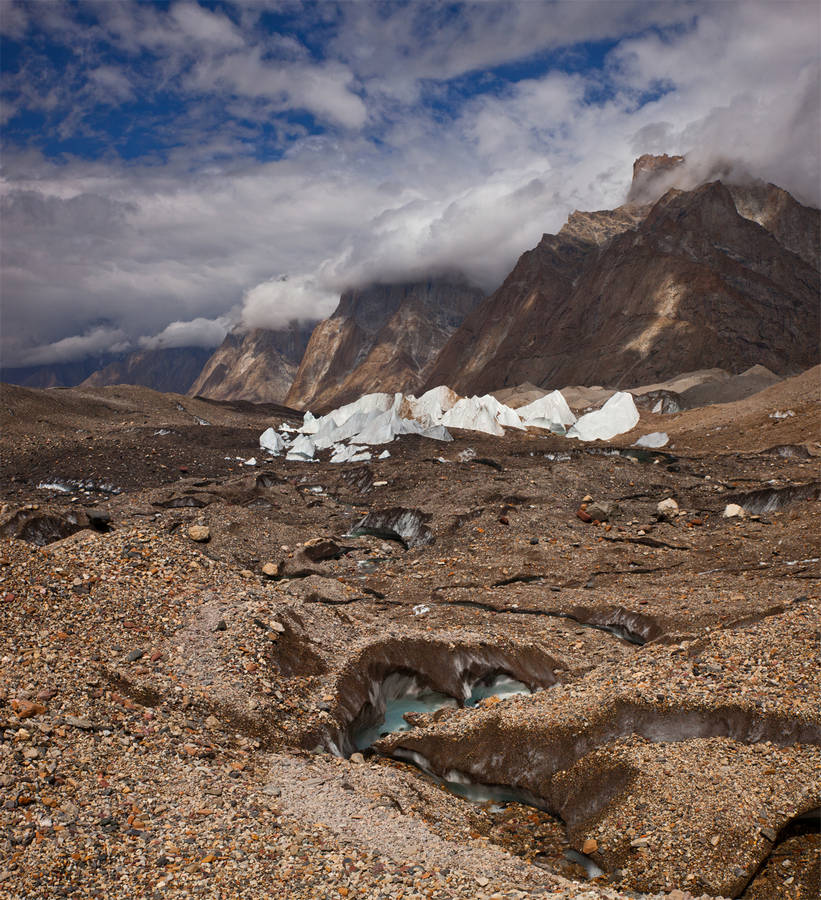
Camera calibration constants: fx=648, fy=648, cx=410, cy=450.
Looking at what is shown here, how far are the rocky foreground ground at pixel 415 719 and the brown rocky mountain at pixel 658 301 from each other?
8860 cm

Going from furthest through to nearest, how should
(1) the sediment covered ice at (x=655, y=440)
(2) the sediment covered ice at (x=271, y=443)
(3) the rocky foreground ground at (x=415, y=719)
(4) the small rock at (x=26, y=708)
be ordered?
(1) the sediment covered ice at (x=655, y=440) → (2) the sediment covered ice at (x=271, y=443) → (4) the small rock at (x=26, y=708) → (3) the rocky foreground ground at (x=415, y=719)

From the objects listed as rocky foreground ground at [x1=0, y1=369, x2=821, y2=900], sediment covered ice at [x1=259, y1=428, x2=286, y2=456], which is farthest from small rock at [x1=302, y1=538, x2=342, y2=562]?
sediment covered ice at [x1=259, y1=428, x2=286, y2=456]

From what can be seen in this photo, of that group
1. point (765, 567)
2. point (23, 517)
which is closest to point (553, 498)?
point (765, 567)

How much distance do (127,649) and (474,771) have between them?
5.69 metres

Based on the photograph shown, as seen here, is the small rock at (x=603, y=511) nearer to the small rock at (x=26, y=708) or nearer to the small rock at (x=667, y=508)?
the small rock at (x=667, y=508)

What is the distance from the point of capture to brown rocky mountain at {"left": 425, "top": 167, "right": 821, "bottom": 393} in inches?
4038

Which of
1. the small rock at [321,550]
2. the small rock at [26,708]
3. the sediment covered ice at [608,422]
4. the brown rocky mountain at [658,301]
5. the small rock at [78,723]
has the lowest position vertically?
the small rock at [321,550]

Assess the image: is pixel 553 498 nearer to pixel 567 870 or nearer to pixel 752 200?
pixel 567 870

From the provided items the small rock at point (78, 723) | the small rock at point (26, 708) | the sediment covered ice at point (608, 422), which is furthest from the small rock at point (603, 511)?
the sediment covered ice at point (608, 422)

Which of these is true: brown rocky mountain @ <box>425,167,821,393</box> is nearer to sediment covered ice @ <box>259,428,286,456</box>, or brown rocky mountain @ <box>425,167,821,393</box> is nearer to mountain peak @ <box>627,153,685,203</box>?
mountain peak @ <box>627,153,685,203</box>

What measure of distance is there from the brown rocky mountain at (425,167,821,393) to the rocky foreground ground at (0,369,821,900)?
8860 centimetres

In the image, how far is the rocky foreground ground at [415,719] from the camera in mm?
6387

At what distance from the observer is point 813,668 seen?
9.75 m

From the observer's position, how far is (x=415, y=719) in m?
11.3
